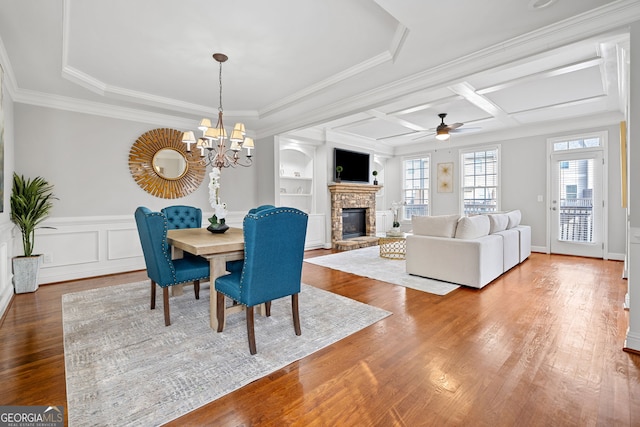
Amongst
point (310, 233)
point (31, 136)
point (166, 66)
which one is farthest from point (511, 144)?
point (31, 136)

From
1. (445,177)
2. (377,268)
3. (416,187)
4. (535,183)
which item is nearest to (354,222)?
(416,187)

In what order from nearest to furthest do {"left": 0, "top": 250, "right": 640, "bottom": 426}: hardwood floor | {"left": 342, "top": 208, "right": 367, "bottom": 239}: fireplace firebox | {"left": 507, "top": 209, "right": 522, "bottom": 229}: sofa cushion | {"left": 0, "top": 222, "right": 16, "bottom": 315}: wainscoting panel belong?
{"left": 0, "top": 250, "right": 640, "bottom": 426}: hardwood floor → {"left": 0, "top": 222, "right": 16, "bottom": 315}: wainscoting panel → {"left": 507, "top": 209, "right": 522, "bottom": 229}: sofa cushion → {"left": 342, "top": 208, "right": 367, "bottom": 239}: fireplace firebox

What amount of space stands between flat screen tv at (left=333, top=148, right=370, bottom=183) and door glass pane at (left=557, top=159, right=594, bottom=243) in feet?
12.9

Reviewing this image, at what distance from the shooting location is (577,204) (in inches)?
220

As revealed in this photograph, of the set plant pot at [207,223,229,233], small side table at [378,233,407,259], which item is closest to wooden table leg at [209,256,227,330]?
plant pot at [207,223,229,233]

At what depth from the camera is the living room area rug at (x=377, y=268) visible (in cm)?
368

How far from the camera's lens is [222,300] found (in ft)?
8.04

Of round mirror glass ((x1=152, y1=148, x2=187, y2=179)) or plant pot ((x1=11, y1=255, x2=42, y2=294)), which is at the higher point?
round mirror glass ((x1=152, y1=148, x2=187, y2=179))

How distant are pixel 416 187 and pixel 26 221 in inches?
305

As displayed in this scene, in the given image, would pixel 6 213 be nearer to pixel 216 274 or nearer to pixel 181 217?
pixel 181 217

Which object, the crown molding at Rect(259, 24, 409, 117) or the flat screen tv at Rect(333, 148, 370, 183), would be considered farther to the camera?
the flat screen tv at Rect(333, 148, 370, 183)

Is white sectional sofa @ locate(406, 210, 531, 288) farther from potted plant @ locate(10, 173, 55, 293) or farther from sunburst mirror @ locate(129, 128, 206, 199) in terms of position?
potted plant @ locate(10, 173, 55, 293)

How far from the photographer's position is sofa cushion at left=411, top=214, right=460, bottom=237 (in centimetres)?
382

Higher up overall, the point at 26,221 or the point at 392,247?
the point at 26,221
